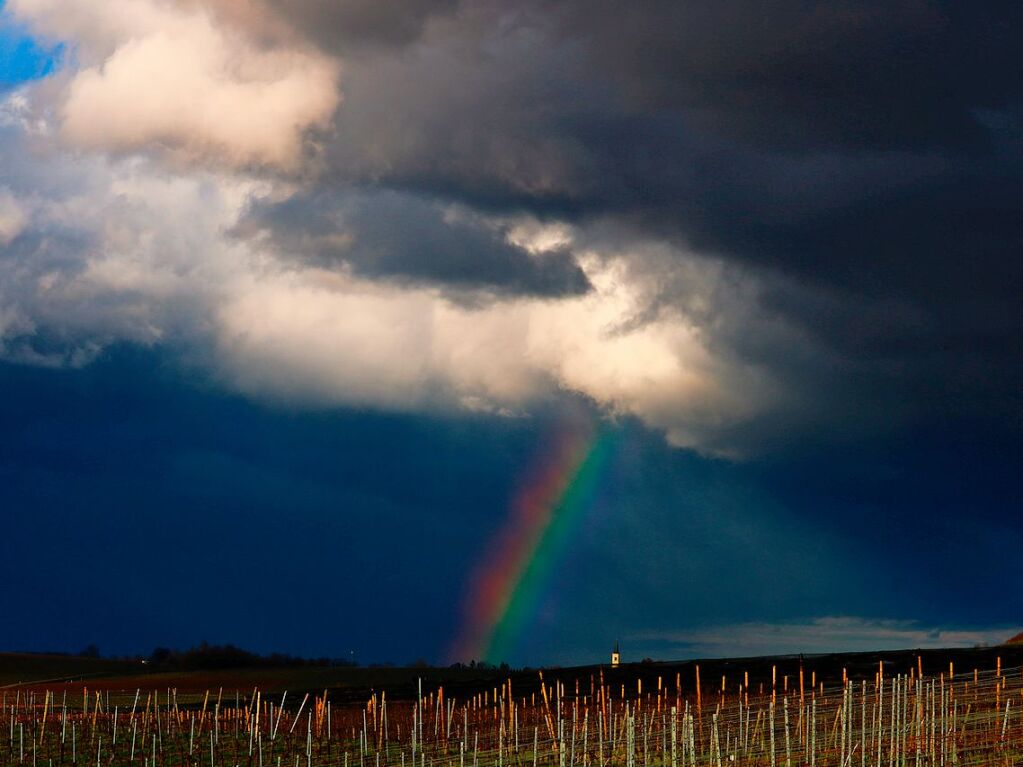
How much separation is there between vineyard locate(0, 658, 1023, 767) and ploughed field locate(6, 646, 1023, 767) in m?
0.14

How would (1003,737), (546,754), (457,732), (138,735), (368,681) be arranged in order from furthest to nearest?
(368,681) < (138,735) < (457,732) < (546,754) < (1003,737)

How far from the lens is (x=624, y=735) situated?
134 ft

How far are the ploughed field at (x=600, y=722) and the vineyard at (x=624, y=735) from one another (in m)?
0.14

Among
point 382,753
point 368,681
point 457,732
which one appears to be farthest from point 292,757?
point 368,681

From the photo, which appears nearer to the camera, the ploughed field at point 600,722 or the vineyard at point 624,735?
the vineyard at point 624,735

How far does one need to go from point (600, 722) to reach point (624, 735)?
2732 mm

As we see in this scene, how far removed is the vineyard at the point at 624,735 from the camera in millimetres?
32906

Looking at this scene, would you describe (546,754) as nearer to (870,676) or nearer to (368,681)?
(870,676)

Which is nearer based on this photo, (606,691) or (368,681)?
(606,691)

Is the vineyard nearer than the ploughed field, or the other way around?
the vineyard

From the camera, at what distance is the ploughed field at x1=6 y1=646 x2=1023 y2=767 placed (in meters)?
34.1

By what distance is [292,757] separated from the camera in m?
42.7

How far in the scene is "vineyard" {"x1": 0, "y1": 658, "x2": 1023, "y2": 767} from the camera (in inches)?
1296

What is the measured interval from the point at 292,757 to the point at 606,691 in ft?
90.4
